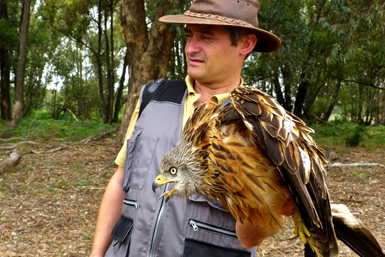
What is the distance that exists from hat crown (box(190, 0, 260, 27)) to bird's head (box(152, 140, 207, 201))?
0.98 m

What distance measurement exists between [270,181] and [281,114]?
35 cm

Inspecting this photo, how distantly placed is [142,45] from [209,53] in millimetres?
7503

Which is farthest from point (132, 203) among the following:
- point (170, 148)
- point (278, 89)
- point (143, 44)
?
point (278, 89)

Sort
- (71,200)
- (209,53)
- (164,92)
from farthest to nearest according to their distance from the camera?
(71,200)
(164,92)
(209,53)

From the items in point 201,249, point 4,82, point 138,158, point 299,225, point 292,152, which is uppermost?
point 4,82

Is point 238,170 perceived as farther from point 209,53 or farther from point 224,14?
point 224,14

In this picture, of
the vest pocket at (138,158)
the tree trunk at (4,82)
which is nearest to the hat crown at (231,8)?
the vest pocket at (138,158)

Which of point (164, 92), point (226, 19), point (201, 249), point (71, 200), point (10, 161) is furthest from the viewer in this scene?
point (10, 161)

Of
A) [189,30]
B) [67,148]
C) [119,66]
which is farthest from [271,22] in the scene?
[119,66]

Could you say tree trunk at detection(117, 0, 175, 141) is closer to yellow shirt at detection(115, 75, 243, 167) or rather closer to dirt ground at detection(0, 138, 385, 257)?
dirt ground at detection(0, 138, 385, 257)

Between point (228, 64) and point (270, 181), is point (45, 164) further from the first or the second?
point (270, 181)

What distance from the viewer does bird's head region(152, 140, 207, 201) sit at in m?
1.80

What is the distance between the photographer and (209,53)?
90.6 inches

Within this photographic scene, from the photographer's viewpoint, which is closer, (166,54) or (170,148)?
(170,148)
